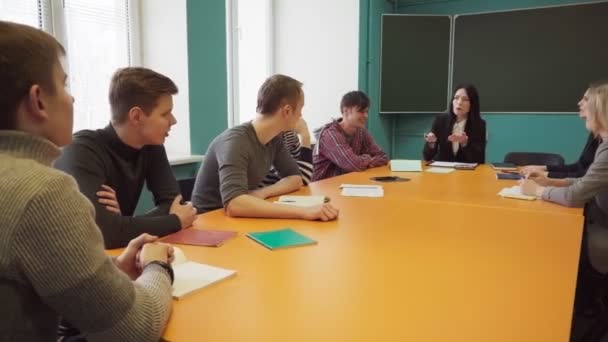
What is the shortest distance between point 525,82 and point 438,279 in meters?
4.39

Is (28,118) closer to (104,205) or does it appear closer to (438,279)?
(104,205)

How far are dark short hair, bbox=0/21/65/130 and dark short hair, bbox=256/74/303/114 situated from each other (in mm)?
1371

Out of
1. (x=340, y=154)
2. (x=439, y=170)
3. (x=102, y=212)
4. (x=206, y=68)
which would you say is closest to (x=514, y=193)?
(x=439, y=170)

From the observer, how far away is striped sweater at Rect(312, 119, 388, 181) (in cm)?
333

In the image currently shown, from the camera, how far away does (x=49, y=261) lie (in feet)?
2.31

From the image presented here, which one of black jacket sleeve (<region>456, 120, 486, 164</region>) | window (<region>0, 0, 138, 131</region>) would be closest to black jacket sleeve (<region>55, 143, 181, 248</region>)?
window (<region>0, 0, 138, 131</region>)

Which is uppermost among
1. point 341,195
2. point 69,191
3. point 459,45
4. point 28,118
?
point 459,45

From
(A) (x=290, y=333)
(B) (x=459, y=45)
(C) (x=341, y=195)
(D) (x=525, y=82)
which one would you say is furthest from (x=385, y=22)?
(A) (x=290, y=333)

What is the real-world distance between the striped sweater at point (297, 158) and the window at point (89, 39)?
3.86 feet

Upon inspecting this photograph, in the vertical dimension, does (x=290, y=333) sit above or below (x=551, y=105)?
below

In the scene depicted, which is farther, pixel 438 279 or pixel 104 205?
pixel 104 205

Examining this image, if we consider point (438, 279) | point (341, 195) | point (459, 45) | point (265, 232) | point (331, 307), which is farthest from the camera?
point (459, 45)

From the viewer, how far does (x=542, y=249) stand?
1.45 meters

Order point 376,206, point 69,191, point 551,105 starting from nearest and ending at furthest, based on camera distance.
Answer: point 69,191 → point 376,206 → point 551,105
